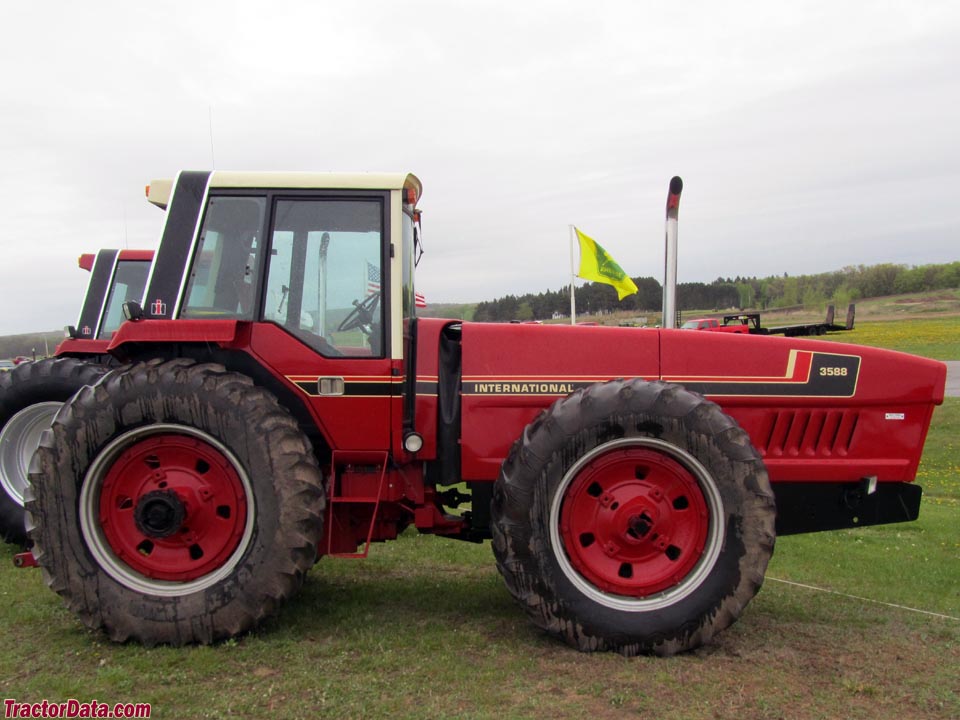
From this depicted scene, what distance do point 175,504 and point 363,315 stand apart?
4.72 feet

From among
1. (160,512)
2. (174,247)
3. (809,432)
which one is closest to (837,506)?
(809,432)

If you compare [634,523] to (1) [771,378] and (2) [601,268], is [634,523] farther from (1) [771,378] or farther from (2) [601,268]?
(2) [601,268]

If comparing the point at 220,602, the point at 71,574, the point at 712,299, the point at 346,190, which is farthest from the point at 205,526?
the point at 712,299

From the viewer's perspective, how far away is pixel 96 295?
9539mm

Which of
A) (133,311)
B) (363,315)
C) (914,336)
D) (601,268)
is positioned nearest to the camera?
(133,311)

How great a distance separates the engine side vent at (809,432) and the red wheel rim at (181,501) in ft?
10.2

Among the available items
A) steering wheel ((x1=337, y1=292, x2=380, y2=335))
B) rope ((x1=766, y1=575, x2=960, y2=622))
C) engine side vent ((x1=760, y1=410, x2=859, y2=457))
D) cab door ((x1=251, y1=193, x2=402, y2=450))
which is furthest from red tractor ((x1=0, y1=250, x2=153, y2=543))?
rope ((x1=766, y1=575, x2=960, y2=622))

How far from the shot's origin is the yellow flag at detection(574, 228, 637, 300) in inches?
408

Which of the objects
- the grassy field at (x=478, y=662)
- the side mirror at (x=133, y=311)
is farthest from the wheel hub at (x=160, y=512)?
the side mirror at (x=133, y=311)

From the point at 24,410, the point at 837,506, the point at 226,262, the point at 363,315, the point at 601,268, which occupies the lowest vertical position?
the point at 837,506

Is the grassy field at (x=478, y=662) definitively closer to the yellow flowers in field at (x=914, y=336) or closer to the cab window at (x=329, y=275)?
the cab window at (x=329, y=275)

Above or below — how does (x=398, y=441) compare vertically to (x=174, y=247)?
below

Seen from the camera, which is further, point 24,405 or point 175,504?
point 24,405

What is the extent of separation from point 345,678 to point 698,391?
8.33ft
